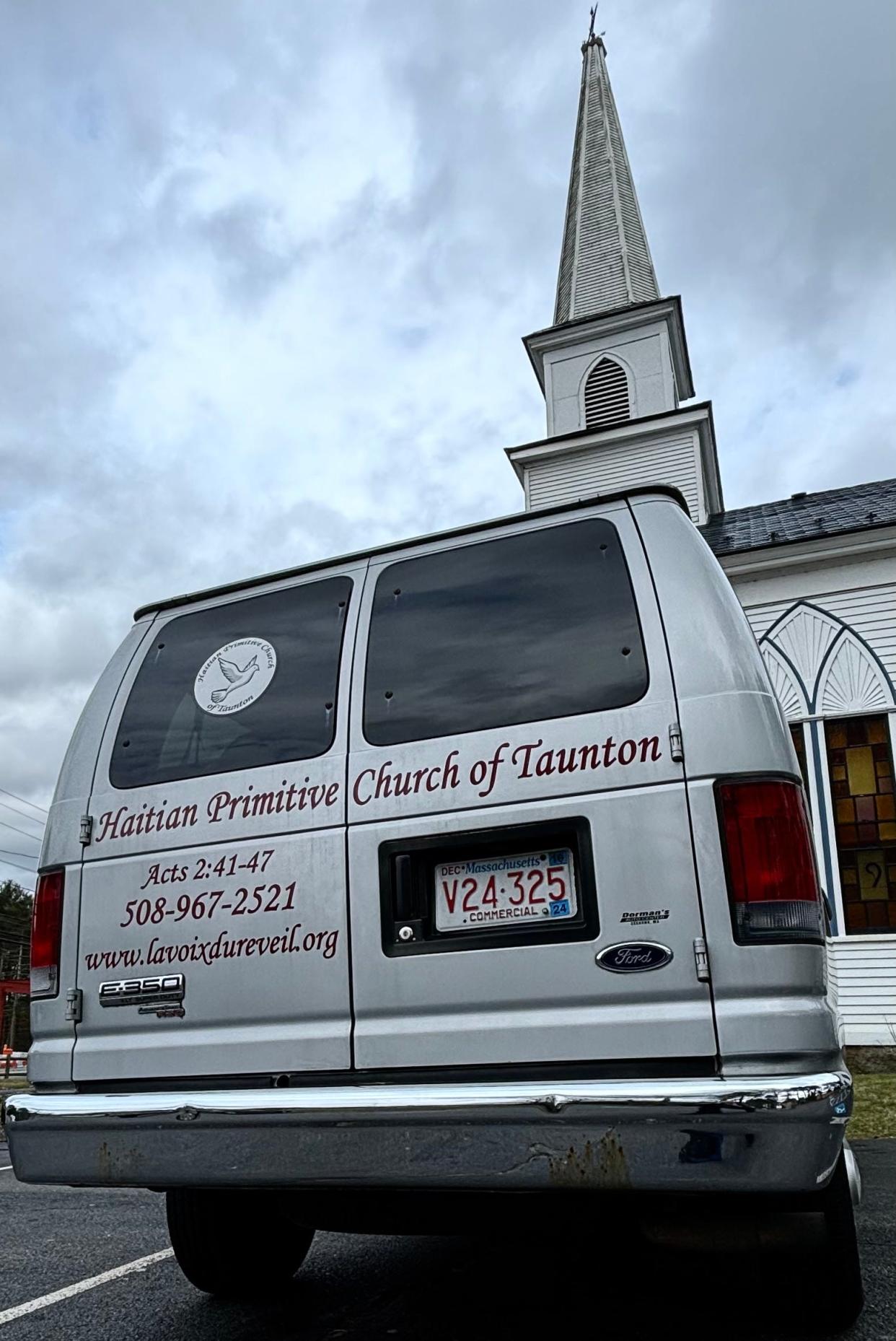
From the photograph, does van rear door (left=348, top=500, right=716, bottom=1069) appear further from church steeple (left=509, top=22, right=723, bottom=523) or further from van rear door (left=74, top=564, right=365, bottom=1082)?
church steeple (left=509, top=22, right=723, bottom=523)

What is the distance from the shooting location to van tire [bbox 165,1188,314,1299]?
3.33 meters

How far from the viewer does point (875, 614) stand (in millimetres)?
13773

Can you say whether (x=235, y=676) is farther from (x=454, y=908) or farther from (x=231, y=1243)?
(x=231, y=1243)

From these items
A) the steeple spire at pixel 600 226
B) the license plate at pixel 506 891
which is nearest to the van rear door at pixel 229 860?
the license plate at pixel 506 891

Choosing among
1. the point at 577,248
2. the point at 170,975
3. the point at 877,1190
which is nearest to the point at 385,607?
the point at 170,975

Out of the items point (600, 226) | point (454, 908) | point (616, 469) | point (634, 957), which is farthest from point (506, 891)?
point (600, 226)

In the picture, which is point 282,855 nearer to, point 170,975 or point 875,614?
point 170,975

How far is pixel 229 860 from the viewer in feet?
9.32

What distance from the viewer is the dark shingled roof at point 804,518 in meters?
14.1

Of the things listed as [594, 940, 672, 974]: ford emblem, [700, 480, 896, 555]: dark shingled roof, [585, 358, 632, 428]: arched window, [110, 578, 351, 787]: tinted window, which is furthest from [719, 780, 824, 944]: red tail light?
[585, 358, 632, 428]: arched window

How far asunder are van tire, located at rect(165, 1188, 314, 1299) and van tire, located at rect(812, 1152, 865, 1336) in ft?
5.12

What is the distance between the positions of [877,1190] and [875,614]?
984 cm

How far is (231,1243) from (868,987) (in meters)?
11.0

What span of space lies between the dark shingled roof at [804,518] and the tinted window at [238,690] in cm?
1071
